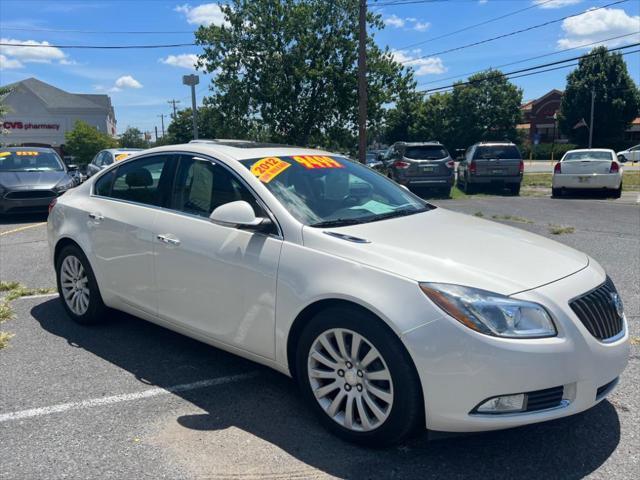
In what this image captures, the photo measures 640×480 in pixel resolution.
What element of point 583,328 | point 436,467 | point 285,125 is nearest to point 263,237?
point 436,467

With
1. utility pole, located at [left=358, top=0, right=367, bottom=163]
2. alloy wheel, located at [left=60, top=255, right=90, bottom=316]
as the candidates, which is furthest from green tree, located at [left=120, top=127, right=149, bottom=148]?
Answer: alloy wheel, located at [left=60, top=255, right=90, bottom=316]

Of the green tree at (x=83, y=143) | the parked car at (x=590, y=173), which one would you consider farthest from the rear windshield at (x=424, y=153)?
the green tree at (x=83, y=143)

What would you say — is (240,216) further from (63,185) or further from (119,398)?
(63,185)

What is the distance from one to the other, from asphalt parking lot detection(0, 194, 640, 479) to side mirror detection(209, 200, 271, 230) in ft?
3.76

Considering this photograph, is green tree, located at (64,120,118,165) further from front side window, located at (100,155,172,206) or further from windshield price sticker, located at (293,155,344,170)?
windshield price sticker, located at (293,155,344,170)

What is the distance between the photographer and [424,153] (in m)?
16.8

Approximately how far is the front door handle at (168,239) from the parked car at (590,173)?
14.8 meters

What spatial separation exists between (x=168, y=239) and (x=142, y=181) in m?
0.81

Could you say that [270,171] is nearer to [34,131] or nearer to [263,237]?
[263,237]

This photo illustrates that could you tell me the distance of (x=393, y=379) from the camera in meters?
2.82

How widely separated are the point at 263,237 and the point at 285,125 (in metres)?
18.4

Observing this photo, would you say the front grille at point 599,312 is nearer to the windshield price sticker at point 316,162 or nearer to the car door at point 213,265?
the car door at point 213,265

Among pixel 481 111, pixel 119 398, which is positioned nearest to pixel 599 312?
pixel 119 398

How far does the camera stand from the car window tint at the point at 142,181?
432 centimetres
